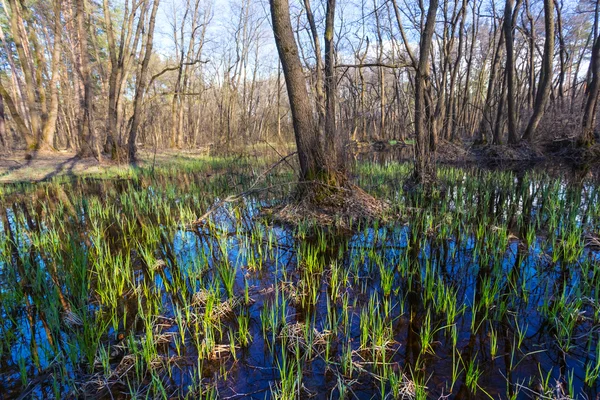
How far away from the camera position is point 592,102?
370 inches

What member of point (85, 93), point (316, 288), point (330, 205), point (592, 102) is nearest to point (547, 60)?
point (592, 102)

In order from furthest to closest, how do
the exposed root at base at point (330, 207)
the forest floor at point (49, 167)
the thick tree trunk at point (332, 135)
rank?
1. the forest floor at point (49, 167)
2. the thick tree trunk at point (332, 135)
3. the exposed root at base at point (330, 207)

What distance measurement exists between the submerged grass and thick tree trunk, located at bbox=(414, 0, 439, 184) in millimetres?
2212

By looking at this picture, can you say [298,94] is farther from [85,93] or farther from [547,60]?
[85,93]

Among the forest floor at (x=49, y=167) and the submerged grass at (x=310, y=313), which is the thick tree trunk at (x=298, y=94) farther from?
the forest floor at (x=49, y=167)

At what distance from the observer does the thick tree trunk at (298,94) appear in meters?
4.53

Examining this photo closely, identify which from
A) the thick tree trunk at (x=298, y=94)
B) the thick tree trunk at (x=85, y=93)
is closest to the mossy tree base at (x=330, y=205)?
the thick tree trunk at (x=298, y=94)

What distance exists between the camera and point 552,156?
35.3ft

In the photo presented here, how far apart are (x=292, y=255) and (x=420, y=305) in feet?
5.32

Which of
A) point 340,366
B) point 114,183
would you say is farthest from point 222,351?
point 114,183

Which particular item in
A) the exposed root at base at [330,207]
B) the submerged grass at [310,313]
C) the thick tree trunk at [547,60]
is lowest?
the submerged grass at [310,313]

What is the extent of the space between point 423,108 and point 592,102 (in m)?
7.35

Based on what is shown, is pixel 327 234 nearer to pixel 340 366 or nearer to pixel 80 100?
A: pixel 340 366

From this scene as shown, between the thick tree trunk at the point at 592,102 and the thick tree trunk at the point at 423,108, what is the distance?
674 centimetres
